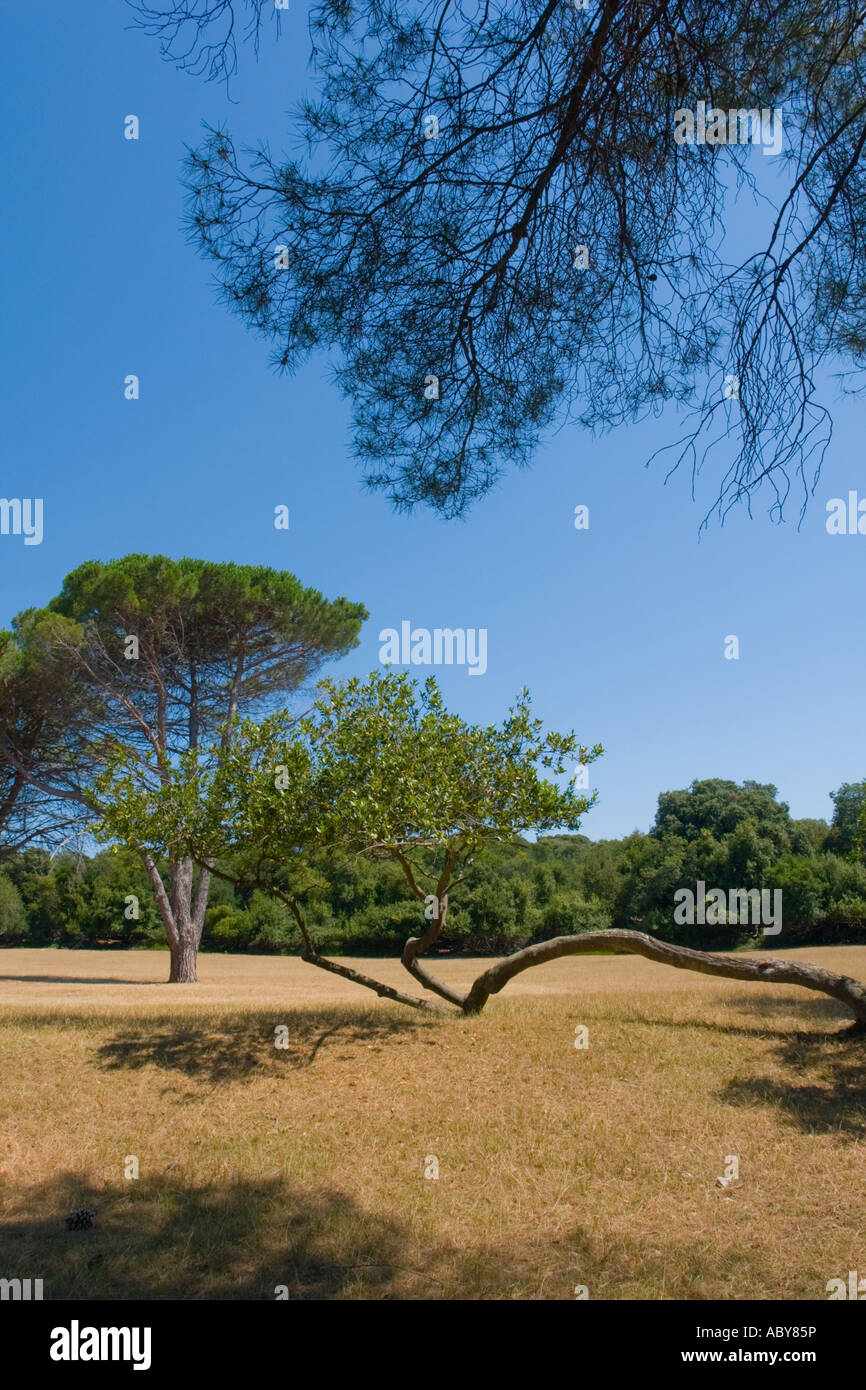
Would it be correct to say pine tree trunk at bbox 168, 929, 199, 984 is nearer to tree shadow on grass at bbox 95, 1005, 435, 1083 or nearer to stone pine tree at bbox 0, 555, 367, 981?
stone pine tree at bbox 0, 555, 367, 981

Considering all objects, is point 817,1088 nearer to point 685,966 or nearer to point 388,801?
point 685,966

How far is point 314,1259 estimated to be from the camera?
5453mm

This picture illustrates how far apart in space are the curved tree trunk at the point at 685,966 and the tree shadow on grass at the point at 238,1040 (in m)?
1.16

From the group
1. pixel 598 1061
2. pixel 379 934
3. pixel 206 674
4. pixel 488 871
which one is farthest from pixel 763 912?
pixel 598 1061

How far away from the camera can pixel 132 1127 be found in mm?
8180

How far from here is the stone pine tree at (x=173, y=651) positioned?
22906 millimetres

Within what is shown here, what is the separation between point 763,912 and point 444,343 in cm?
3151

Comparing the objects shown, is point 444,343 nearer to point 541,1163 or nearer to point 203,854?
point 541,1163

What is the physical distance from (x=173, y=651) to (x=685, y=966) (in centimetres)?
1692

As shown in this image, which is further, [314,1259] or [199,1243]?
[199,1243]

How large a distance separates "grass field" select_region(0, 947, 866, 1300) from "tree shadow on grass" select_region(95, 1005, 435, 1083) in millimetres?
46

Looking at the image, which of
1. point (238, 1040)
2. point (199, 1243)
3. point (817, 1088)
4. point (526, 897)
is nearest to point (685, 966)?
point (817, 1088)

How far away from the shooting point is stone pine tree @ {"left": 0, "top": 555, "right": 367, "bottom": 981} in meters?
22.9

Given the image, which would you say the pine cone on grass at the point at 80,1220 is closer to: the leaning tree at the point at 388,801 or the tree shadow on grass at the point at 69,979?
the leaning tree at the point at 388,801
